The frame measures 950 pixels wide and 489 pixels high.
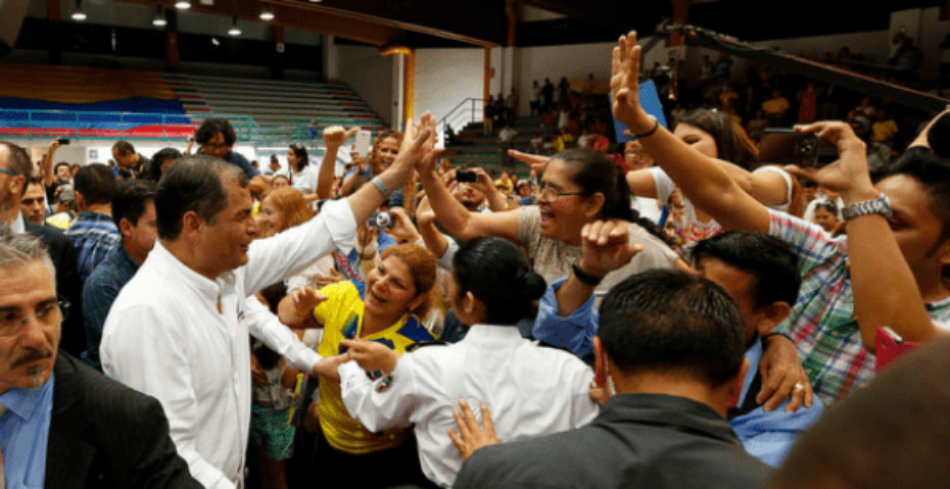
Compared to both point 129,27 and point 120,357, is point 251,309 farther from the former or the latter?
point 129,27

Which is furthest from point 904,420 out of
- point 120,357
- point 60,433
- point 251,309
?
point 251,309

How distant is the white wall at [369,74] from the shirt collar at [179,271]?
1933cm

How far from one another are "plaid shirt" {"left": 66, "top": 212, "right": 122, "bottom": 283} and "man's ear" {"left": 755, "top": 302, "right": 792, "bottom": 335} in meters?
2.23

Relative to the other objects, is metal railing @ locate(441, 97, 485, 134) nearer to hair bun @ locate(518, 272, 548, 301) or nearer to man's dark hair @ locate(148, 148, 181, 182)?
man's dark hair @ locate(148, 148, 181, 182)

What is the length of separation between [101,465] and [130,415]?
0.11 m

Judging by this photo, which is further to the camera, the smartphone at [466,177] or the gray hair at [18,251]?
the smartphone at [466,177]

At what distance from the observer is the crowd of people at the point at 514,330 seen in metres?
0.95

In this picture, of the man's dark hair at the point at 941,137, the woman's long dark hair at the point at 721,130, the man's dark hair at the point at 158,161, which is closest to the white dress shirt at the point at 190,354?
the woman's long dark hair at the point at 721,130

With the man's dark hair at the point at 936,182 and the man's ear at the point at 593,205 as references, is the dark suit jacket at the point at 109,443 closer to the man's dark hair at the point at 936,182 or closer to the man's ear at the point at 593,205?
the man's ear at the point at 593,205

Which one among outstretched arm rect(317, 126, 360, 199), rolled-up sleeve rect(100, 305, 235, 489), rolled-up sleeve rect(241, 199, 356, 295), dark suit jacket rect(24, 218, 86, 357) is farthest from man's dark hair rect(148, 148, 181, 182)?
rolled-up sleeve rect(100, 305, 235, 489)

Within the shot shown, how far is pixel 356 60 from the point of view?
70.9 ft

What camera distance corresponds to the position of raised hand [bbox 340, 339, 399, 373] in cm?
168

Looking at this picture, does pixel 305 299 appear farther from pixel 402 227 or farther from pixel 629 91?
pixel 629 91

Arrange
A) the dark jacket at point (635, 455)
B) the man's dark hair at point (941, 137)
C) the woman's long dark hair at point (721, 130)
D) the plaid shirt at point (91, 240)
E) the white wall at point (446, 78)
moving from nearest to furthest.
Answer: the dark jacket at point (635, 455), the man's dark hair at point (941, 137), the woman's long dark hair at point (721, 130), the plaid shirt at point (91, 240), the white wall at point (446, 78)
